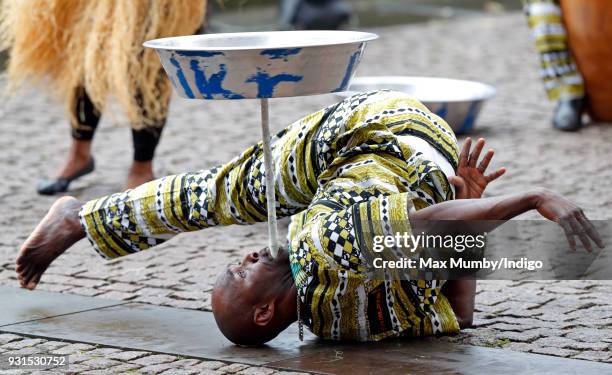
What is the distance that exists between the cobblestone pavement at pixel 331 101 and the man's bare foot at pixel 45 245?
25 centimetres

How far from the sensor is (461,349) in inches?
141

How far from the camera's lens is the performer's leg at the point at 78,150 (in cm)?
570

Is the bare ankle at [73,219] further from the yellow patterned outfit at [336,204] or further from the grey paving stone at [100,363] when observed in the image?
the grey paving stone at [100,363]

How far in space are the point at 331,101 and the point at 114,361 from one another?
475cm

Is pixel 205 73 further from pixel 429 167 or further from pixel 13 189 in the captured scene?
pixel 13 189

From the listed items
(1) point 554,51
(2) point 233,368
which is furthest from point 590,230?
(1) point 554,51

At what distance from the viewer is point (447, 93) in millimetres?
7008

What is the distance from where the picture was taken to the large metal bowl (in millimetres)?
6719

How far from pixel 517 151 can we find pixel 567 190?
101cm

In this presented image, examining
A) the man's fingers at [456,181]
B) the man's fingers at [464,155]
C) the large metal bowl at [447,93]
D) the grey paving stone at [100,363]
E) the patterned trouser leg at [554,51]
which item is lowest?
the grey paving stone at [100,363]

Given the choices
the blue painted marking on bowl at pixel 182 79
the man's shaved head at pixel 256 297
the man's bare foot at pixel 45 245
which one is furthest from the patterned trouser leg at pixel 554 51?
the blue painted marking on bowl at pixel 182 79

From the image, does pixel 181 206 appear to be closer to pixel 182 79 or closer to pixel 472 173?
pixel 182 79

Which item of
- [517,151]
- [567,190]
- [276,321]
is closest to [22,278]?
[276,321]

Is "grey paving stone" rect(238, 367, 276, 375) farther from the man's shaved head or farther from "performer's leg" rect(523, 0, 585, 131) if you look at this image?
"performer's leg" rect(523, 0, 585, 131)
